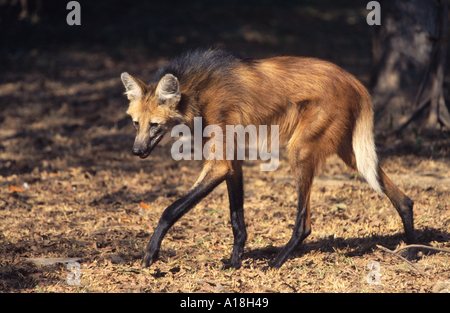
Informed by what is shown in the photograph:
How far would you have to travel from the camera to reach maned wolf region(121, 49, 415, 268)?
138 inches

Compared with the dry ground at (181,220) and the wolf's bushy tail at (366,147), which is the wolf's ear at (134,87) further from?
the wolf's bushy tail at (366,147)

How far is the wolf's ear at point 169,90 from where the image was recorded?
135 inches

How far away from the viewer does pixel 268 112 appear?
3.73 meters

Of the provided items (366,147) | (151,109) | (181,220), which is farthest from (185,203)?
(366,147)

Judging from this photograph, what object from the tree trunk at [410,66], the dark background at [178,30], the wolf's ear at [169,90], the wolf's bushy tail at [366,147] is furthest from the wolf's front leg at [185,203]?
the dark background at [178,30]

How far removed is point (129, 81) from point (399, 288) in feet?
8.22

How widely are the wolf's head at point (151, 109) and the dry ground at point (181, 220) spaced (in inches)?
38.1

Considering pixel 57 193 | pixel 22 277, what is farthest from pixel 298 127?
pixel 57 193

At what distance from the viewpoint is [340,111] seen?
12.1ft

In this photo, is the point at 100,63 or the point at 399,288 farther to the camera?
the point at 100,63

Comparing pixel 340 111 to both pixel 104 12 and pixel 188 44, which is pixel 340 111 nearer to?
→ pixel 188 44

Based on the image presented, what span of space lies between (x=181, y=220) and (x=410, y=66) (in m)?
4.14

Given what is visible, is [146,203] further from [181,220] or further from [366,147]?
[366,147]

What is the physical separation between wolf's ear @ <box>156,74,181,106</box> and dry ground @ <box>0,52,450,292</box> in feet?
4.22
